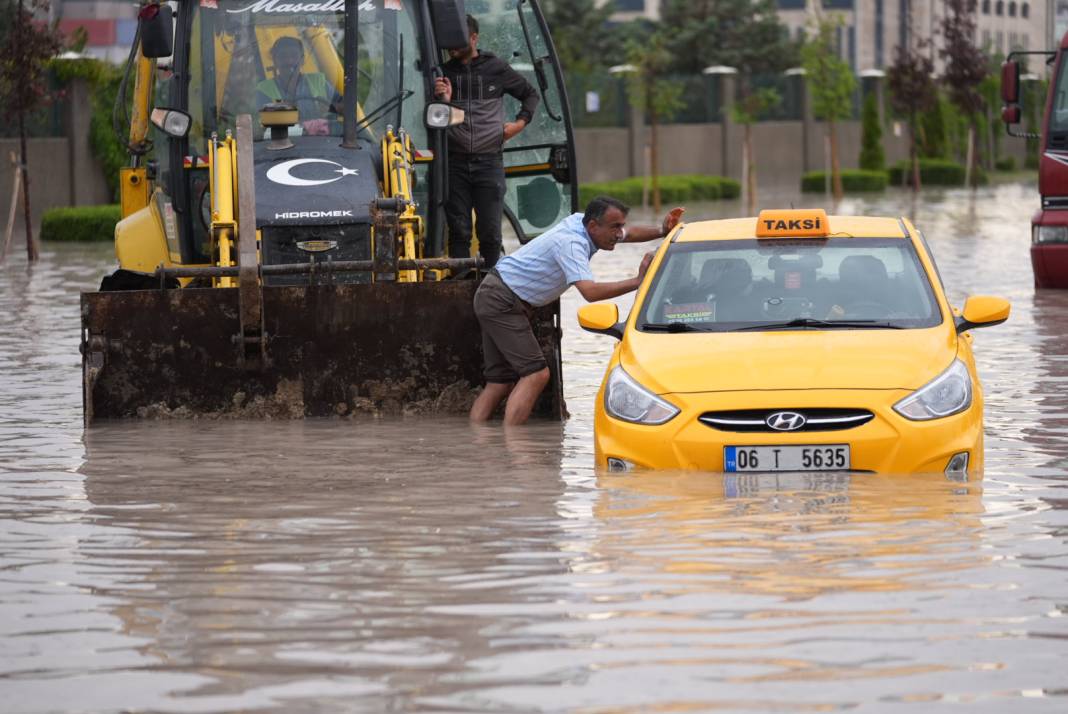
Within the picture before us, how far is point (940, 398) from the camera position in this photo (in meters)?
9.59

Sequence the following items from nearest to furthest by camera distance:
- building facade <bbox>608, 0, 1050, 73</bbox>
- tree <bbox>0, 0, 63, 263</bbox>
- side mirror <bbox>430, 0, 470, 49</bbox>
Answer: side mirror <bbox>430, 0, 470, 49</bbox>, tree <bbox>0, 0, 63, 263</bbox>, building facade <bbox>608, 0, 1050, 73</bbox>

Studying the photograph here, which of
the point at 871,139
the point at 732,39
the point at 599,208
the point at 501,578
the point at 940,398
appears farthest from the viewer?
the point at 732,39

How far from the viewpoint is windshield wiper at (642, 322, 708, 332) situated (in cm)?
1042

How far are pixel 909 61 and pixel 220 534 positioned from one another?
47267mm

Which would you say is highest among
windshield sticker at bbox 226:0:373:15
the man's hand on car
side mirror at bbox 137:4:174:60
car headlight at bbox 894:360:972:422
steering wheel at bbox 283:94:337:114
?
windshield sticker at bbox 226:0:373:15

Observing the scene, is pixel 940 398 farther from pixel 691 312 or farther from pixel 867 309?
pixel 691 312

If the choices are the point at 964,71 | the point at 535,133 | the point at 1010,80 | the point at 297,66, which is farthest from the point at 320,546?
the point at 964,71

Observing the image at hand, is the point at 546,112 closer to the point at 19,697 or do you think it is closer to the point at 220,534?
the point at 220,534

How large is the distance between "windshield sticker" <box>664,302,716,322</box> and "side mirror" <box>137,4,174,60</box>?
4.35 metres

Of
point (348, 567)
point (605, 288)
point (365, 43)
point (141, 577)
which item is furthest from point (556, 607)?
point (365, 43)

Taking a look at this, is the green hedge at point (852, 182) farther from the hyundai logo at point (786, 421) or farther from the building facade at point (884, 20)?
the hyundai logo at point (786, 421)

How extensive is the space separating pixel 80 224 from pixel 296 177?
810 inches

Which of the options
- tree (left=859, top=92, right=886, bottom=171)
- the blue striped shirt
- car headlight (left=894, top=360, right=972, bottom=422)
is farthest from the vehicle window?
tree (left=859, top=92, right=886, bottom=171)

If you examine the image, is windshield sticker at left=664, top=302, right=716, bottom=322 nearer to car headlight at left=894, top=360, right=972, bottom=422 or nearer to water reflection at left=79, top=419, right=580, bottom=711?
water reflection at left=79, top=419, right=580, bottom=711
